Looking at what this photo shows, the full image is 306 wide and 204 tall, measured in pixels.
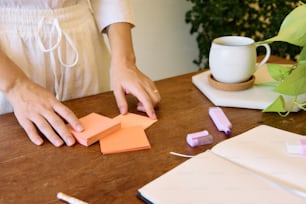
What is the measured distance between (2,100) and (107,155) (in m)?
0.44

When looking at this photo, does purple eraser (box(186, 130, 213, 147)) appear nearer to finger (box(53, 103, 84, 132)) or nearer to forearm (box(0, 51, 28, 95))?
finger (box(53, 103, 84, 132))

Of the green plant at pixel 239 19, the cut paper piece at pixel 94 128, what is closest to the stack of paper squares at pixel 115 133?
the cut paper piece at pixel 94 128

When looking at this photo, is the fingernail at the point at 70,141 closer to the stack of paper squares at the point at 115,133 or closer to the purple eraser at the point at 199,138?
the stack of paper squares at the point at 115,133

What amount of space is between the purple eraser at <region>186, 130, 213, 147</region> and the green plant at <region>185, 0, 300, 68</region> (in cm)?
143

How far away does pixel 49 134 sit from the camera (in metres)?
0.78

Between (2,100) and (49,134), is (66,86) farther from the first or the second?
→ (49,134)

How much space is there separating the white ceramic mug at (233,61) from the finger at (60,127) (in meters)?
0.39

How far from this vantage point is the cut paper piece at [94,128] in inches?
30.4

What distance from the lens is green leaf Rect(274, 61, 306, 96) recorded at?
81 cm

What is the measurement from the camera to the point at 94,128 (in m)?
0.81

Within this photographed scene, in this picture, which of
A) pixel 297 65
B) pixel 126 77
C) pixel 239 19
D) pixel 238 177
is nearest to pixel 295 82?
pixel 297 65

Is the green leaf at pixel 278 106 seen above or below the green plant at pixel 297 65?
below

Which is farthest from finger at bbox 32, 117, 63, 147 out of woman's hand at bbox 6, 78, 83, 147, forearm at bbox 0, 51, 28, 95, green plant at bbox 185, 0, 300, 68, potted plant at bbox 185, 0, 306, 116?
green plant at bbox 185, 0, 300, 68

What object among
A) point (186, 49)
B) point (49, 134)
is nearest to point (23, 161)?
point (49, 134)
